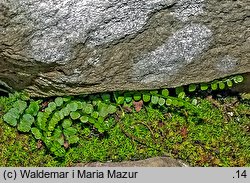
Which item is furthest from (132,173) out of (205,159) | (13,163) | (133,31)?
(133,31)

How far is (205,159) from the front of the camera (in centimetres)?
333

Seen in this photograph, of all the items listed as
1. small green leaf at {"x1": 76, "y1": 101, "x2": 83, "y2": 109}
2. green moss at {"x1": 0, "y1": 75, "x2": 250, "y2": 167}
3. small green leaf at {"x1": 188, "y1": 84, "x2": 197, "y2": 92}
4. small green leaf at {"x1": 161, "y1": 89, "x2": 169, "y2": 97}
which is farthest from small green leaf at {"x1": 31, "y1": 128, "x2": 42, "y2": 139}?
small green leaf at {"x1": 188, "y1": 84, "x2": 197, "y2": 92}

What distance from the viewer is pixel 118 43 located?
2.65m

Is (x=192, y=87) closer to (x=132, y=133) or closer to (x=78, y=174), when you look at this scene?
(x=132, y=133)

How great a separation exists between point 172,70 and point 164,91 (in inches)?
11.8

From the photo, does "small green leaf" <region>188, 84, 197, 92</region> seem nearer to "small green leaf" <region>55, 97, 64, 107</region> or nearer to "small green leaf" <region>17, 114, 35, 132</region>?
"small green leaf" <region>55, 97, 64, 107</region>

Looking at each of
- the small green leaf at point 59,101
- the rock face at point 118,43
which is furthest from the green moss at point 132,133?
the rock face at point 118,43

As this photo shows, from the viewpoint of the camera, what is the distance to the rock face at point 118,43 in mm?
2451

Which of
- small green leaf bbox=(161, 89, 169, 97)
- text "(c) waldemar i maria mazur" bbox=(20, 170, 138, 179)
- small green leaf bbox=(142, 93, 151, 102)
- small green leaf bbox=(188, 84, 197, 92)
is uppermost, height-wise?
small green leaf bbox=(188, 84, 197, 92)

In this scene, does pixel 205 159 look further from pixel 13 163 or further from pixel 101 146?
pixel 13 163

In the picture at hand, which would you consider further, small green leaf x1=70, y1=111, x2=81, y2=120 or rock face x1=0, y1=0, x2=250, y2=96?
small green leaf x1=70, y1=111, x2=81, y2=120

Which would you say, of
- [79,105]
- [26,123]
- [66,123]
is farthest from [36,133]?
[79,105]

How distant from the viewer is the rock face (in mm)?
2451

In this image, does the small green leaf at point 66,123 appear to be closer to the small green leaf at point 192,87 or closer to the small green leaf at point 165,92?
the small green leaf at point 165,92
